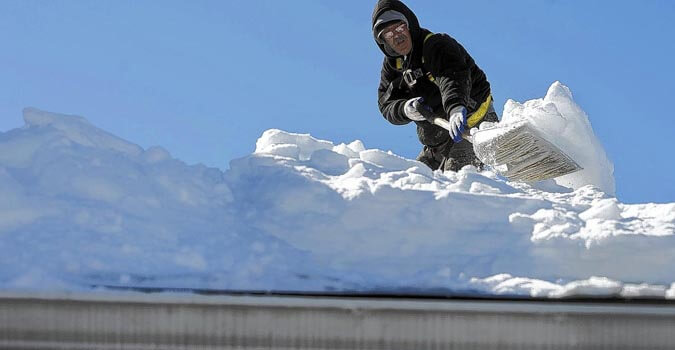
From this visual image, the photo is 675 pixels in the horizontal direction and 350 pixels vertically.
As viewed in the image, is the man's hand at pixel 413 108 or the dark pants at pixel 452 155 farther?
the dark pants at pixel 452 155

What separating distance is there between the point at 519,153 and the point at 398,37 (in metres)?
1.33

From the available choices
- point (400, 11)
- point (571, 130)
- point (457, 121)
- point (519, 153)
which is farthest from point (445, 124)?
point (571, 130)

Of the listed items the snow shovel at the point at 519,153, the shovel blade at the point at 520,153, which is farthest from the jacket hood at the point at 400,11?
the shovel blade at the point at 520,153

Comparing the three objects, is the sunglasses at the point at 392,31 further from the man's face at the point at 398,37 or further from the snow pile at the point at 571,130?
the snow pile at the point at 571,130

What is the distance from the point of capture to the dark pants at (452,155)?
707 cm

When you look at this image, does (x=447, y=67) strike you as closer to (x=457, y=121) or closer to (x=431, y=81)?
(x=431, y=81)

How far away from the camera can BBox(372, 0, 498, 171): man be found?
6.36 metres

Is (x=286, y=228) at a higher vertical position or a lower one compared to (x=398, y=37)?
lower

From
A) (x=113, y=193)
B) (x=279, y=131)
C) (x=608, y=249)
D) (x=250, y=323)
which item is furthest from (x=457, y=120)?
(x=250, y=323)

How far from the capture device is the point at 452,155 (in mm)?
7141

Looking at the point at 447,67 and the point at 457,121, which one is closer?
the point at 457,121

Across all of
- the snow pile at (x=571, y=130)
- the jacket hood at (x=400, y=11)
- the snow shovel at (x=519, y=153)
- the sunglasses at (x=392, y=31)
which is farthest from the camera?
the snow pile at (x=571, y=130)

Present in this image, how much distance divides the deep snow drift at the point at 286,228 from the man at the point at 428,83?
184 centimetres

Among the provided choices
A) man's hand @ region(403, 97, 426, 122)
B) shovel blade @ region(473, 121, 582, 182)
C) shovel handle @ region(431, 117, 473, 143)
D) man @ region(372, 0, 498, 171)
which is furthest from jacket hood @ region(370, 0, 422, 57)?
shovel blade @ region(473, 121, 582, 182)
